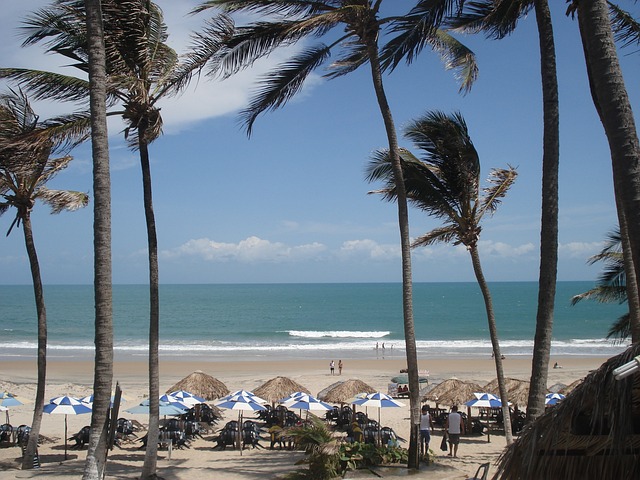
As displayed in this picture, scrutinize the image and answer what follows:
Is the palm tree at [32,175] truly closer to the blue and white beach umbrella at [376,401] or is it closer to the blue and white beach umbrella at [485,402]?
the blue and white beach umbrella at [376,401]

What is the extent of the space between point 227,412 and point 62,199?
11286 mm

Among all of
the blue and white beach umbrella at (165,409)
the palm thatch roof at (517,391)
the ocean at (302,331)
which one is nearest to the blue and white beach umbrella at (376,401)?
the blue and white beach umbrella at (165,409)

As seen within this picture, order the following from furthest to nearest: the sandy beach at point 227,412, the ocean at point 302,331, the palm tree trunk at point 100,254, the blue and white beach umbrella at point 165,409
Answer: the ocean at point 302,331 → the blue and white beach umbrella at point 165,409 → the sandy beach at point 227,412 → the palm tree trunk at point 100,254

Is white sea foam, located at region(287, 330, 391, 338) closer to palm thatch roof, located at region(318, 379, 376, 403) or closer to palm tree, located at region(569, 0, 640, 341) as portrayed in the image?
palm thatch roof, located at region(318, 379, 376, 403)

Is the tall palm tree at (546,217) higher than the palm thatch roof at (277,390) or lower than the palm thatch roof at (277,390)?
higher

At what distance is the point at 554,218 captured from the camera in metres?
8.91

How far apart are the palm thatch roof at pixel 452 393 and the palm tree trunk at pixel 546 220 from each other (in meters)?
12.2

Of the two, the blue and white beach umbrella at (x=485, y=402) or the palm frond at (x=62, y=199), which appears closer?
the palm frond at (x=62, y=199)

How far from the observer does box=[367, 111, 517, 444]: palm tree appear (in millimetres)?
13648

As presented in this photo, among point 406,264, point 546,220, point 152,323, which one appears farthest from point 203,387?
point 546,220

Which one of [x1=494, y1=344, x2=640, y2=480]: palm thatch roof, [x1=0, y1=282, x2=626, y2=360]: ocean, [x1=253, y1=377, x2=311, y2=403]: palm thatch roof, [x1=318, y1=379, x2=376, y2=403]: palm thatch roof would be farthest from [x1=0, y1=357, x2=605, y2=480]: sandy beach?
[x1=494, y1=344, x2=640, y2=480]: palm thatch roof

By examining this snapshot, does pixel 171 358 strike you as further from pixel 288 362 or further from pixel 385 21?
pixel 385 21

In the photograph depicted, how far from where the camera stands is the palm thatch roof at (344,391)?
22.0 meters

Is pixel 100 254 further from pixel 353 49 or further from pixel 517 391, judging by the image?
pixel 517 391
